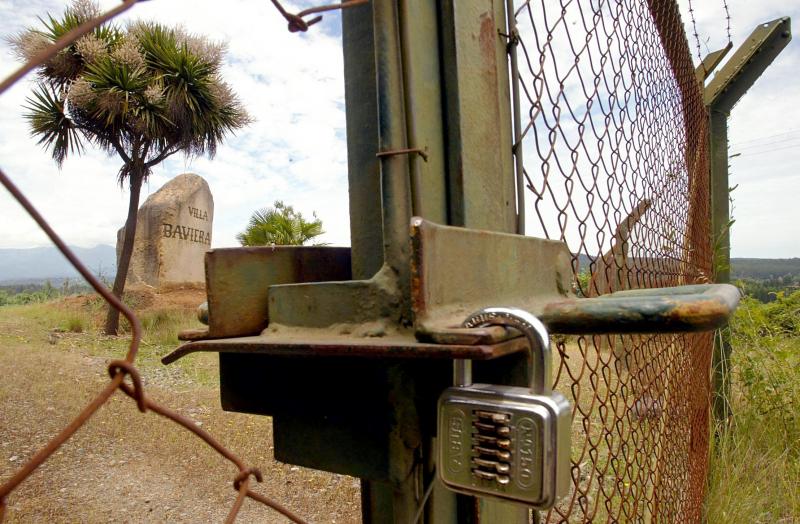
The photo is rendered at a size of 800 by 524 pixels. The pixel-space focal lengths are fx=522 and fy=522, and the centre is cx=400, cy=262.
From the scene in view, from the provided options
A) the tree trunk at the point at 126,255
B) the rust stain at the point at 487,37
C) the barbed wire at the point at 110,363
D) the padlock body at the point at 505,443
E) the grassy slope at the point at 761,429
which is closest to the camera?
the barbed wire at the point at 110,363

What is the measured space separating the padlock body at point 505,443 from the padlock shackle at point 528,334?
18mm

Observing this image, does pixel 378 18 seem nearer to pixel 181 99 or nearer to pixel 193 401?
pixel 193 401

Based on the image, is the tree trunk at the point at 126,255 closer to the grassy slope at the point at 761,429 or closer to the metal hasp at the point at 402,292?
the grassy slope at the point at 761,429

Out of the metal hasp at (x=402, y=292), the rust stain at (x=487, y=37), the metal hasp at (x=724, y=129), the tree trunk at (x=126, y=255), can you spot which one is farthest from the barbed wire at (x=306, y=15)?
the tree trunk at (x=126, y=255)

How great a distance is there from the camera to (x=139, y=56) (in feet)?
35.9

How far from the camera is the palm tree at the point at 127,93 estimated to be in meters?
10.3

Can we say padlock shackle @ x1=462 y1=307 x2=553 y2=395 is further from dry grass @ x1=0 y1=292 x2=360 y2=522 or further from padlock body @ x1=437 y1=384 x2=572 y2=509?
dry grass @ x1=0 y1=292 x2=360 y2=522

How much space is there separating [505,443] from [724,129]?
9.99ft

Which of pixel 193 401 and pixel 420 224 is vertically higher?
pixel 420 224

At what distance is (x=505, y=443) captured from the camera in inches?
19.4

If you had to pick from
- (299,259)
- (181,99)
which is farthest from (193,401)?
(181,99)

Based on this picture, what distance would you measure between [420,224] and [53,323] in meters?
11.6

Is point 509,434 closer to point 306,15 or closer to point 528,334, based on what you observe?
point 528,334

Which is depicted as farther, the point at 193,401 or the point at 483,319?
the point at 193,401
